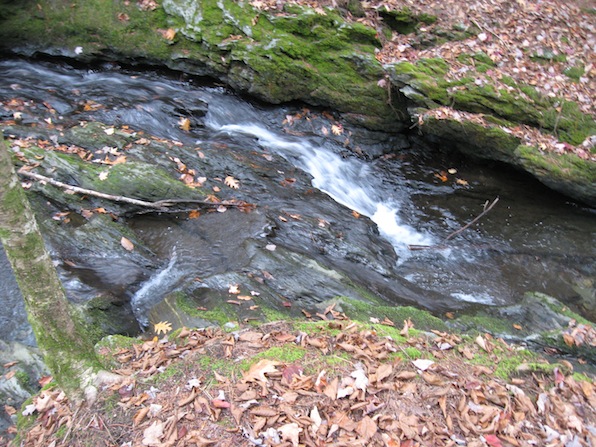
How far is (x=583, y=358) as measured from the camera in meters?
4.96

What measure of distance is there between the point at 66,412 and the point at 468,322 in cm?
446

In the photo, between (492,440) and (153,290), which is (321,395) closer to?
(492,440)

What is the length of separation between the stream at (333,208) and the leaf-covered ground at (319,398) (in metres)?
1.48

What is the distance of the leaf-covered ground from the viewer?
292 centimetres

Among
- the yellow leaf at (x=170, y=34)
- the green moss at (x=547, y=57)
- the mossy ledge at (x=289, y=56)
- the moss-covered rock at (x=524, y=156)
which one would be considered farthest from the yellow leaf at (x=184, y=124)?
the green moss at (x=547, y=57)

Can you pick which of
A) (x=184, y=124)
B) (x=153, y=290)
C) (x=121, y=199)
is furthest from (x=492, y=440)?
(x=184, y=124)

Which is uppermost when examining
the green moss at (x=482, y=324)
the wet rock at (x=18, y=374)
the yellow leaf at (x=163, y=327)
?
the green moss at (x=482, y=324)

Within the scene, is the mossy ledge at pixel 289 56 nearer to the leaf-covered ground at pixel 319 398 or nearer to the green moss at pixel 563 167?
the green moss at pixel 563 167

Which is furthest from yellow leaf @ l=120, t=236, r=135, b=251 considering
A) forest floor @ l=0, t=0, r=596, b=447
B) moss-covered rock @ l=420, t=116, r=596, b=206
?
moss-covered rock @ l=420, t=116, r=596, b=206

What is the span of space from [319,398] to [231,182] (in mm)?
4487

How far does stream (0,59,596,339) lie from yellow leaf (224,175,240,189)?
0.11 m

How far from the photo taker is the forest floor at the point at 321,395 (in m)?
2.93

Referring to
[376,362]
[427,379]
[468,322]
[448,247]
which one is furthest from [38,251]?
[448,247]

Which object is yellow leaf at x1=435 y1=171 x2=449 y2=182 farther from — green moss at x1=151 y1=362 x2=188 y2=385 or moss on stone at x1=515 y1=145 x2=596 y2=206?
green moss at x1=151 y1=362 x2=188 y2=385
